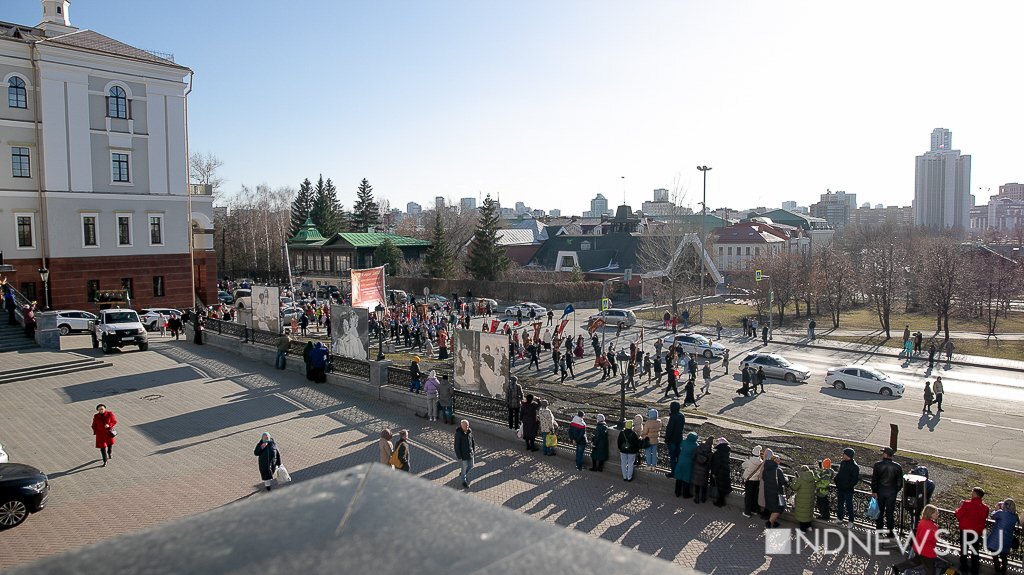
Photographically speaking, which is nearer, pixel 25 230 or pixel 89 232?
pixel 25 230

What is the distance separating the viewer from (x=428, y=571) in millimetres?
2371

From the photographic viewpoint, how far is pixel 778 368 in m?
28.8

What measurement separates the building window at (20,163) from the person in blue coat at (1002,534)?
44.2 meters

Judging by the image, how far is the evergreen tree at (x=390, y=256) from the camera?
69.6m

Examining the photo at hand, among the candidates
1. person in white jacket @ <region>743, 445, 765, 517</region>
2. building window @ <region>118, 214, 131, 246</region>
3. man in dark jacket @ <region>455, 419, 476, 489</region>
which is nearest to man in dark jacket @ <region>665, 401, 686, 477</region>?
person in white jacket @ <region>743, 445, 765, 517</region>

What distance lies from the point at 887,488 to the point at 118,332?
27.4 metres

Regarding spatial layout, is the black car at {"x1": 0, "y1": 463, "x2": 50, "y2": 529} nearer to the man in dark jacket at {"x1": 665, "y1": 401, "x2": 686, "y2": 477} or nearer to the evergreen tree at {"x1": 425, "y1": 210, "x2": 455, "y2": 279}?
the man in dark jacket at {"x1": 665, "y1": 401, "x2": 686, "y2": 477}

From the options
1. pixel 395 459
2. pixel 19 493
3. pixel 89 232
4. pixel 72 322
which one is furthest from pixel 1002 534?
pixel 89 232

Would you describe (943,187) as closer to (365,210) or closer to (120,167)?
(365,210)

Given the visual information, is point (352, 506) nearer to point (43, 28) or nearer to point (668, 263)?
point (43, 28)

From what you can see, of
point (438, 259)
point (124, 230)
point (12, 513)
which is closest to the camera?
point (12, 513)

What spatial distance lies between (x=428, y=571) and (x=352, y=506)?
618 millimetres

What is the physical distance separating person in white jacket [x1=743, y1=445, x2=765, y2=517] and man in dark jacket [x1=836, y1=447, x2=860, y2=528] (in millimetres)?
1185

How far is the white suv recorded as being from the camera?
89.1 ft
